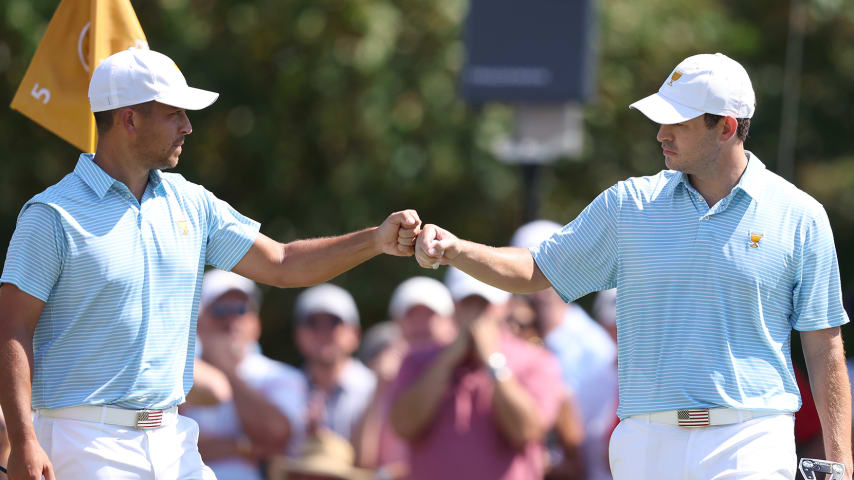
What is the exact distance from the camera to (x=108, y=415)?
16.3ft

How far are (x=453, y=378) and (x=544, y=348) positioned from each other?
3.92 feet

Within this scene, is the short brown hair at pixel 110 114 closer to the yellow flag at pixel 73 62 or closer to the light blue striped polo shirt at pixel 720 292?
the yellow flag at pixel 73 62

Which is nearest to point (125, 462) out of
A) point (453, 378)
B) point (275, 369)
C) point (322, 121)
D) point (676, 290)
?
point (676, 290)

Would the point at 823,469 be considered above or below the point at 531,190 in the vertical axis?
below

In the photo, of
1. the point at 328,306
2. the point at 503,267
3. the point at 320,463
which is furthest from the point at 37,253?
the point at 328,306

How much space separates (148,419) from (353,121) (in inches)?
378

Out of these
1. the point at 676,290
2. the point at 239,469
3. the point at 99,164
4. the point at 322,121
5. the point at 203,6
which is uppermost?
the point at 203,6

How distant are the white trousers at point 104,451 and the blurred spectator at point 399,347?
277 cm

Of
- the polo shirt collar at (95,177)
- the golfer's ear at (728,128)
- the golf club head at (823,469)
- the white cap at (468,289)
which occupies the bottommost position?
the golf club head at (823,469)

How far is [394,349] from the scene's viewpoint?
10.2 m

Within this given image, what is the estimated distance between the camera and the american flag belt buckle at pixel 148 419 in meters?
5.03

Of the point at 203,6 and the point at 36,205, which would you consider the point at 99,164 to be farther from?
the point at 203,6

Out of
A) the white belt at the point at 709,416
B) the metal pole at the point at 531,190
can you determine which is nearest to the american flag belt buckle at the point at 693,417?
the white belt at the point at 709,416

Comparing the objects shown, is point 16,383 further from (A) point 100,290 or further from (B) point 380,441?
(B) point 380,441
